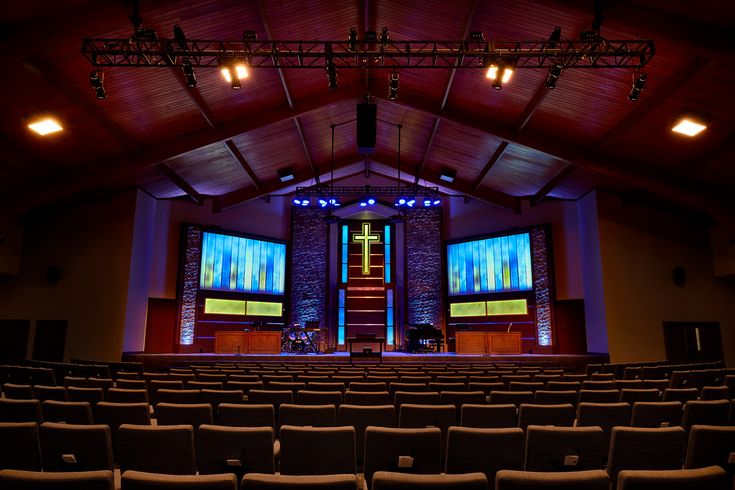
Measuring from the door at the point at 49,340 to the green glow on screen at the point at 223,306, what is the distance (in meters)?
4.17

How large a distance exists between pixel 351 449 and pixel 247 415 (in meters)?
1.44

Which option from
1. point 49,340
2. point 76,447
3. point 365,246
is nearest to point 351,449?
point 76,447

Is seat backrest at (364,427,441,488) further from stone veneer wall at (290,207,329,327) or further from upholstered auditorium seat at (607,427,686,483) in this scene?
stone veneer wall at (290,207,329,327)

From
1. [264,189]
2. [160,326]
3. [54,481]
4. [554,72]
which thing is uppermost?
[264,189]

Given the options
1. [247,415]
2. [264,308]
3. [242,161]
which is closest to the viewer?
[247,415]

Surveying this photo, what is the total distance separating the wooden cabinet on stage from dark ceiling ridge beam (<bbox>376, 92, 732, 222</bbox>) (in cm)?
820

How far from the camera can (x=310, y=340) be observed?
16.4 metres

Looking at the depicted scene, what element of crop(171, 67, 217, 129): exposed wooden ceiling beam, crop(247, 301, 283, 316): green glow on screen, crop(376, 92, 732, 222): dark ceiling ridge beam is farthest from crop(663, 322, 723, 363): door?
crop(171, 67, 217, 129): exposed wooden ceiling beam

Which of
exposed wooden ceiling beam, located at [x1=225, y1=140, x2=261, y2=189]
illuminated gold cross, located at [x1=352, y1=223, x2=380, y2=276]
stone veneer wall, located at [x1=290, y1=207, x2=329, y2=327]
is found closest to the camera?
exposed wooden ceiling beam, located at [x1=225, y1=140, x2=261, y2=189]

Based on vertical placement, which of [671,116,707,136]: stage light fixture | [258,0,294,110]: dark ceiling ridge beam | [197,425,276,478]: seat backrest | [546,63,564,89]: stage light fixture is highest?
[258,0,294,110]: dark ceiling ridge beam

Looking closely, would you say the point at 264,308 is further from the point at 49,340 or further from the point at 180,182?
the point at 49,340

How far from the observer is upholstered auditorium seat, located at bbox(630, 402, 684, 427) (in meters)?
3.94

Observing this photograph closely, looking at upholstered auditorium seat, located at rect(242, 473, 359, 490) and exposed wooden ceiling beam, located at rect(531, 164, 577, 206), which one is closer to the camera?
upholstered auditorium seat, located at rect(242, 473, 359, 490)

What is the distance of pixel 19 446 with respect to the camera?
2.94 metres
